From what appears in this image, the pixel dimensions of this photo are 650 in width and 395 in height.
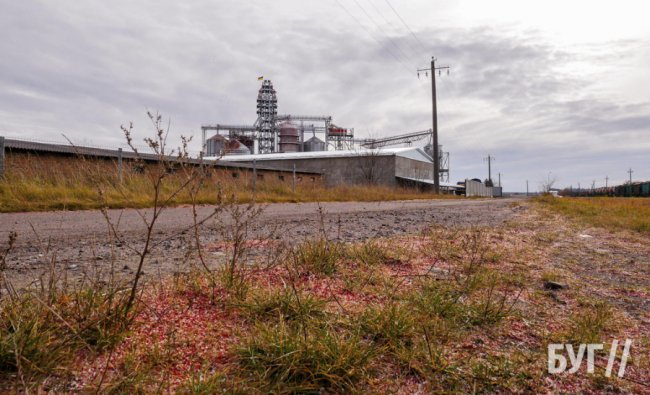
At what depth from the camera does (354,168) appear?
121ft

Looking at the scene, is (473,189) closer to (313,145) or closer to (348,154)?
(313,145)

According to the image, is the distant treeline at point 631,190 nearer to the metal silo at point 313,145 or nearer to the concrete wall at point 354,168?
the concrete wall at point 354,168

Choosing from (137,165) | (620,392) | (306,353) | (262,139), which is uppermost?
(262,139)

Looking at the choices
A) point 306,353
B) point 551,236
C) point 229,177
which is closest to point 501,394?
point 306,353

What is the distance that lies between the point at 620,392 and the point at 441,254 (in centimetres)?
220

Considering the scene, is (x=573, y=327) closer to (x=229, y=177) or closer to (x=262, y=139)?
(x=229, y=177)

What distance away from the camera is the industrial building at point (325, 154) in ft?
119

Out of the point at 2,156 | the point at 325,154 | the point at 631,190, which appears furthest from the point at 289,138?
the point at 631,190

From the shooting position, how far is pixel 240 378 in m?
1.38

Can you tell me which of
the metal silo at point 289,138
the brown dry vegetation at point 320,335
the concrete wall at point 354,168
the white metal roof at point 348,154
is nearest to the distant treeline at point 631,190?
the white metal roof at point 348,154

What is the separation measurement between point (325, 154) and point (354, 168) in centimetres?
327

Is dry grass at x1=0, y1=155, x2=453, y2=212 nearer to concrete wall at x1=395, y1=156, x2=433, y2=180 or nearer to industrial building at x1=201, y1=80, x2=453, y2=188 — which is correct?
industrial building at x1=201, y1=80, x2=453, y2=188

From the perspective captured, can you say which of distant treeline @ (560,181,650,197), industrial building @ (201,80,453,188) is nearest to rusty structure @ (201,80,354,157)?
industrial building @ (201,80,453,188)

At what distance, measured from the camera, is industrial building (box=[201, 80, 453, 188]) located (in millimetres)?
36375
